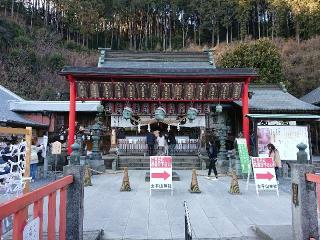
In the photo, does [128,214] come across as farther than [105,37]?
No

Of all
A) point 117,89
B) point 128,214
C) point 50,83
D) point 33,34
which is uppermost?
point 33,34

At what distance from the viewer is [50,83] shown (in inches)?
1441

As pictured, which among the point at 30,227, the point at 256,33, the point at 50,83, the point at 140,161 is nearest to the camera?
the point at 30,227

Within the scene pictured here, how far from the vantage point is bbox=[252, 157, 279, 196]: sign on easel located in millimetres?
10750

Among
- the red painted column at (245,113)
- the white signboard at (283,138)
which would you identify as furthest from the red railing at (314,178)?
the red painted column at (245,113)

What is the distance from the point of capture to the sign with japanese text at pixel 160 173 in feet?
35.1

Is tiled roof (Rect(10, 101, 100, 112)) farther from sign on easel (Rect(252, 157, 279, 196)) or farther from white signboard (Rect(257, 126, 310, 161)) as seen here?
sign on easel (Rect(252, 157, 279, 196))

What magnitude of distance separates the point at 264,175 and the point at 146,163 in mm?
8721

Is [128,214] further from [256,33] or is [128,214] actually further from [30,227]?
[256,33]

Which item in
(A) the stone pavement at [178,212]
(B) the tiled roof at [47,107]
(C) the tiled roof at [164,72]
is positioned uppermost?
(C) the tiled roof at [164,72]

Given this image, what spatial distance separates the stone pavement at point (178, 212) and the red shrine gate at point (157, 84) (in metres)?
7.94

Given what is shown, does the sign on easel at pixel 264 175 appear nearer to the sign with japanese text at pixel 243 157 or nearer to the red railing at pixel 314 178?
the sign with japanese text at pixel 243 157

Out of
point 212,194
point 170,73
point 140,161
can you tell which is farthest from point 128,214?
point 170,73

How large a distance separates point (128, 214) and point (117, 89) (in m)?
12.7
